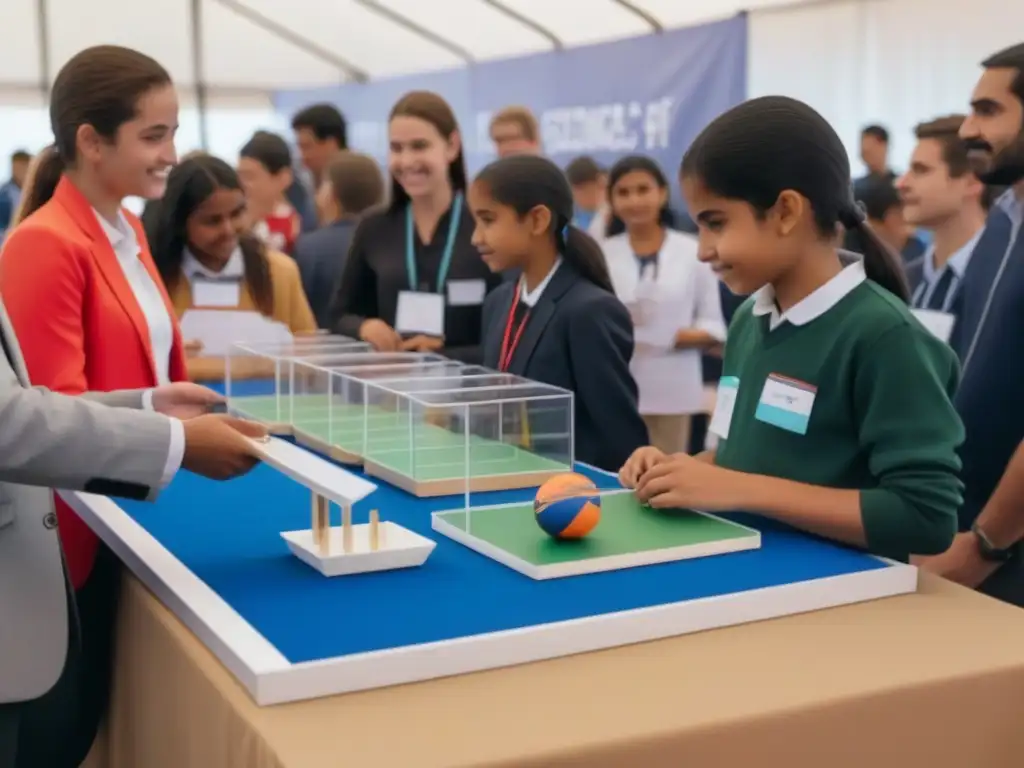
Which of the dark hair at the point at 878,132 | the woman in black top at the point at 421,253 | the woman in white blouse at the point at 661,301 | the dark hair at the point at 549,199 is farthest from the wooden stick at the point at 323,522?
the dark hair at the point at 878,132

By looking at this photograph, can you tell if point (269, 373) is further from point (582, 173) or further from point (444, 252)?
point (582, 173)

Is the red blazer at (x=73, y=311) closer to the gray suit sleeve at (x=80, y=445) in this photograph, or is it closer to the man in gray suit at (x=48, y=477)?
the man in gray suit at (x=48, y=477)

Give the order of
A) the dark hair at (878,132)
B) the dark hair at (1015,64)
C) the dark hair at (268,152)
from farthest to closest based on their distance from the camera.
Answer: the dark hair at (878,132) → the dark hair at (268,152) → the dark hair at (1015,64)

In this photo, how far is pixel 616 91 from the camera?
7.11 meters

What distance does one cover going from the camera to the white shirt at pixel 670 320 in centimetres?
366

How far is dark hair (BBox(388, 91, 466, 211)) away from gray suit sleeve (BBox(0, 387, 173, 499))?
1.75 m

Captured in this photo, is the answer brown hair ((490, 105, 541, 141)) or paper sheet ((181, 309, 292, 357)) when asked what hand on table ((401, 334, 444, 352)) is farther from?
brown hair ((490, 105, 541, 141))

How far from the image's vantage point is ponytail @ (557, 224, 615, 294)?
2.33 m

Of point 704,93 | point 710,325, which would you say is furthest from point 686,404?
point 704,93

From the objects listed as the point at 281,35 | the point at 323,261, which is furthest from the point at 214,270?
the point at 281,35

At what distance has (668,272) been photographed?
3727 millimetres

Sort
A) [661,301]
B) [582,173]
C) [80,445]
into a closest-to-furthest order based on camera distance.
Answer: [80,445] → [661,301] → [582,173]

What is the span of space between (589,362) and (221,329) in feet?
3.63

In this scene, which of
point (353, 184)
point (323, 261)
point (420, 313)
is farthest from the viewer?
point (353, 184)
